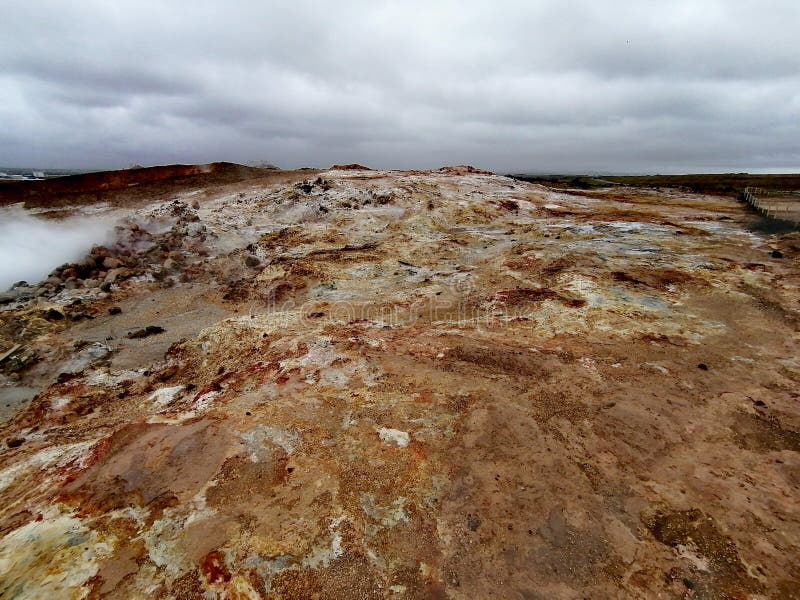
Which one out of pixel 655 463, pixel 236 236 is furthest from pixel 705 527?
pixel 236 236

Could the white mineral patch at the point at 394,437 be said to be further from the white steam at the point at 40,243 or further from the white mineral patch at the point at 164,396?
the white steam at the point at 40,243

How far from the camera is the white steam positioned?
14.9m

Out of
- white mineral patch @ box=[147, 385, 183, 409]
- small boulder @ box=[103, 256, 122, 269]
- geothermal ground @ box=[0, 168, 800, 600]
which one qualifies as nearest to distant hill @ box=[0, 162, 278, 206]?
small boulder @ box=[103, 256, 122, 269]

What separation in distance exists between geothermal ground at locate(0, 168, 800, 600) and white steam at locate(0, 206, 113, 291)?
127cm

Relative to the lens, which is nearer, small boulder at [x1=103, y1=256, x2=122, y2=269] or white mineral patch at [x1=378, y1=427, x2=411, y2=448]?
white mineral patch at [x1=378, y1=427, x2=411, y2=448]

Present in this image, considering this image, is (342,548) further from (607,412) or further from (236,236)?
(236,236)

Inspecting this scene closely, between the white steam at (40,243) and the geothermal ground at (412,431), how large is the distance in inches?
50.2

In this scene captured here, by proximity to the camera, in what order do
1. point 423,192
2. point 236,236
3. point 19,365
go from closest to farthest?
point 19,365, point 236,236, point 423,192

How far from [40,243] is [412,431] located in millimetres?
18733

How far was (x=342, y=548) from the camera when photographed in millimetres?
4234

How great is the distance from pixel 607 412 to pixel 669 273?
845 centimetres

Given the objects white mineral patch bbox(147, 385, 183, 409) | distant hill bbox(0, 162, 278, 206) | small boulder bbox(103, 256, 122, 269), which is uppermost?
distant hill bbox(0, 162, 278, 206)

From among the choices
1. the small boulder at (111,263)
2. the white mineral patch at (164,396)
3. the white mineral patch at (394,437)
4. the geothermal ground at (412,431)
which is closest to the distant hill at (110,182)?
the small boulder at (111,263)

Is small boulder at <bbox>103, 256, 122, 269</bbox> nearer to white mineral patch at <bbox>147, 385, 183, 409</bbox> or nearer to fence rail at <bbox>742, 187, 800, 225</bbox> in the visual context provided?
white mineral patch at <bbox>147, 385, 183, 409</bbox>
